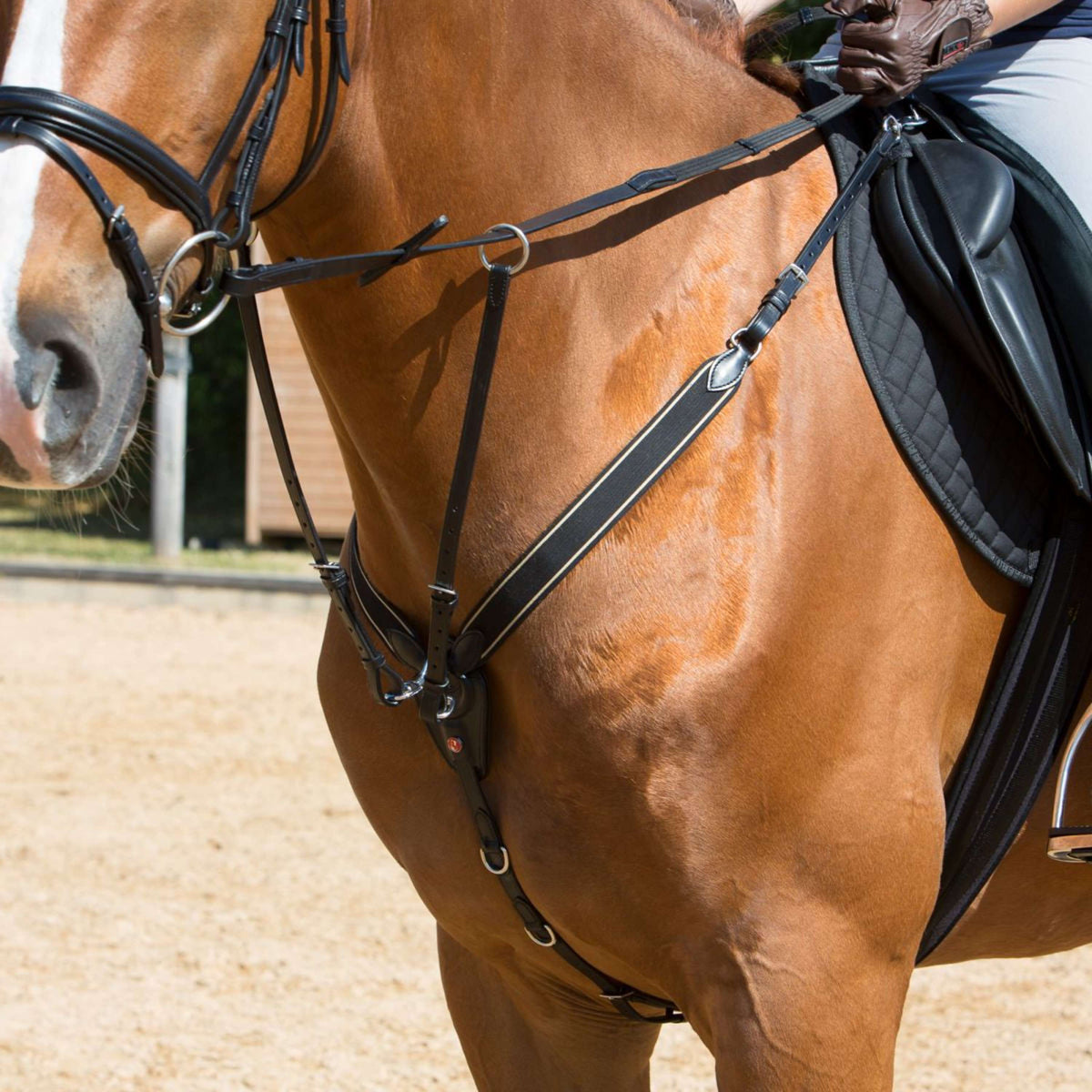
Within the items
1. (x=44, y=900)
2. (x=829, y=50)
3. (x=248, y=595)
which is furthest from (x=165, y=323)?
(x=248, y=595)

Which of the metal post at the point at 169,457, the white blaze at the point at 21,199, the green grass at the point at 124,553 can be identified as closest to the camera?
the white blaze at the point at 21,199

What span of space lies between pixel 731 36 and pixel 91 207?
1143mm

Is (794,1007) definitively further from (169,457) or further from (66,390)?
(169,457)

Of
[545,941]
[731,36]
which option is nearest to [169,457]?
[731,36]

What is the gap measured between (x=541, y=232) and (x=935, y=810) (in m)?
0.95

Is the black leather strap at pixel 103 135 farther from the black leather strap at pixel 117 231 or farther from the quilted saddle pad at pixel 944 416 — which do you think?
the quilted saddle pad at pixel 944 416

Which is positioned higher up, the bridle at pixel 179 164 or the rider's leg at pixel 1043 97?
the rider's leg at pixel 1043 97

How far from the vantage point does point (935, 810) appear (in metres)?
1.93

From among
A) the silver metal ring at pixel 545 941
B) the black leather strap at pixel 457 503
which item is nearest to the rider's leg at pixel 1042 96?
the black leather strap at pixel 457 503

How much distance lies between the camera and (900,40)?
6.54 feet

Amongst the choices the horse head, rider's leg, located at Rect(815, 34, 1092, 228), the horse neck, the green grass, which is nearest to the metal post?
the green grass

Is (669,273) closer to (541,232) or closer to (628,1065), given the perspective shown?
(541,232)

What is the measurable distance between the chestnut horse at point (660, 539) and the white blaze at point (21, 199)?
0.38m

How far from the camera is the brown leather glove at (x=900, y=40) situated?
1.99 metres
